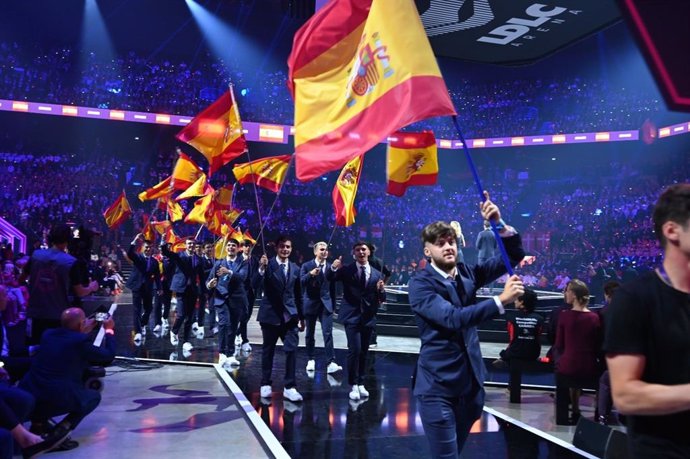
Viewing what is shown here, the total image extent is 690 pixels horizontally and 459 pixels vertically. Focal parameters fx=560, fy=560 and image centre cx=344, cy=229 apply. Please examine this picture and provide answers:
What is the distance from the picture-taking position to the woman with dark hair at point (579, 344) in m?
6.34

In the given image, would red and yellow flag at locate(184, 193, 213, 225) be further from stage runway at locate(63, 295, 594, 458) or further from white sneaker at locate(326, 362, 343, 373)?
white sneaker at locate(326, 362, 343, 373)

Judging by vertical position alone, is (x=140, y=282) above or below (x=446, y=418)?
above

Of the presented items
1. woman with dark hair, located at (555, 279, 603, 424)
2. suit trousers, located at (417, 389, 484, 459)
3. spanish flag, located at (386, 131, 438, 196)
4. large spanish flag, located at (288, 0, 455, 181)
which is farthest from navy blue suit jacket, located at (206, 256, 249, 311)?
suit trousers, located at (417, 389, 484, 459)

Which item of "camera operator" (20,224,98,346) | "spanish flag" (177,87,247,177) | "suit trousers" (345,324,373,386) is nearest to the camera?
"camera operator" (20,224,98,346)

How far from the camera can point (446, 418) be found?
3.45m

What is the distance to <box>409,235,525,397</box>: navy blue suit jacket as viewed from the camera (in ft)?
11.2

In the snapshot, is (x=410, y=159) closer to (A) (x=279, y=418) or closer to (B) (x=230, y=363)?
(B) (x=230, y=363)

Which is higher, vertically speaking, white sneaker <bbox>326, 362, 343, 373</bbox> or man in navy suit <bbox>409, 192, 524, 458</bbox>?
man in navy suit <bbox>409, 192, 524, 458</bbox>

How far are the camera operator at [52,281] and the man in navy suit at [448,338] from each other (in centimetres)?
439

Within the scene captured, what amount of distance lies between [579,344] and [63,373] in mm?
5403

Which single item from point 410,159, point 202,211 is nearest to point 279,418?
point 410,159

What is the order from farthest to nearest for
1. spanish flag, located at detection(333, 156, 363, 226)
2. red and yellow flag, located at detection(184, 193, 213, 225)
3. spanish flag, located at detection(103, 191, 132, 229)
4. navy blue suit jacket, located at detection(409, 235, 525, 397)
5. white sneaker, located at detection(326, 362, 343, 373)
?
1. spanish flag, located at detection(103, 191, 132, 229)
2. red and yellow flag, located at detection(184, 193, 213, 225)
3. white sneaker, located at detection(326, 362, 343, 373)
4. spanish flag, located at detection(333, 156, 363, 226)
5. navy blue suit jacket, located at detection(409, 235, 525, 397)

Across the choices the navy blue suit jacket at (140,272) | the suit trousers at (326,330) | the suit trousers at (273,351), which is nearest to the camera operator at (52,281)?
the suit trousers at (273,351)

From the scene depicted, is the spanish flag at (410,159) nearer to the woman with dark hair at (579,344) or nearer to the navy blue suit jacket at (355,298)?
the navy blue suit jacket at (355,298)
